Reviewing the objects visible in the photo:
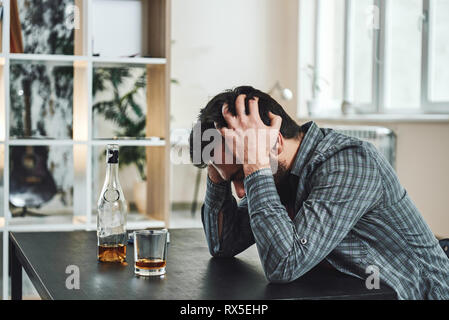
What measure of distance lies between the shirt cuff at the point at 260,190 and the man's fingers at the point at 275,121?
4.0 inches

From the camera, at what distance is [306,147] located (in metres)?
1.48

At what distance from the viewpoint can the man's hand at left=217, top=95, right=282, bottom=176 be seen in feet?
4.53

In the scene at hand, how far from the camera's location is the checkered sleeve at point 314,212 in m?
1.27

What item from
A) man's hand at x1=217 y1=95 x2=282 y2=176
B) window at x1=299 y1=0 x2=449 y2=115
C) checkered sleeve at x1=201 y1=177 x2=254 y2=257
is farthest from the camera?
window at x1=299 y1=0 x2=449 y2=115

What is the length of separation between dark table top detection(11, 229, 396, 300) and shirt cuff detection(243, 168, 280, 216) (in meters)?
0.14

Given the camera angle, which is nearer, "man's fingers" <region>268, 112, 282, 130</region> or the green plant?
"man's fingers" <region>268, 112, 282, 130</region>

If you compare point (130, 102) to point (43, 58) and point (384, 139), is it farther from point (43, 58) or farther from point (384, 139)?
point (384, 139)

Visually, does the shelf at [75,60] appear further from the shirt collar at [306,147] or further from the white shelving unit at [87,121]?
the shirt collar at [306,147]

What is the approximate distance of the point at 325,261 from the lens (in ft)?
4.62

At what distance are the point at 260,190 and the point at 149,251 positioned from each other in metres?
0.26

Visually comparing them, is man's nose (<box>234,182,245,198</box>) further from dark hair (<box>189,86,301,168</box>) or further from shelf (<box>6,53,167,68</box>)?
shelf (<box>6,53,167,68</box>)

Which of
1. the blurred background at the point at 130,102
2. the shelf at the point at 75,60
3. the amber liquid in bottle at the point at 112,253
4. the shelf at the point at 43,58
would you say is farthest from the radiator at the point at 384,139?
the amber liquid in bottle at the point at 112,253

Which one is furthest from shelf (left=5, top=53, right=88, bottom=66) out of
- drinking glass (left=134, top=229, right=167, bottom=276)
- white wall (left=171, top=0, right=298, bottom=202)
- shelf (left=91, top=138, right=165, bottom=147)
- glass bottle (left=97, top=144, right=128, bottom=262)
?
white wall (left=171, top=0, right=298, bottom=202)
